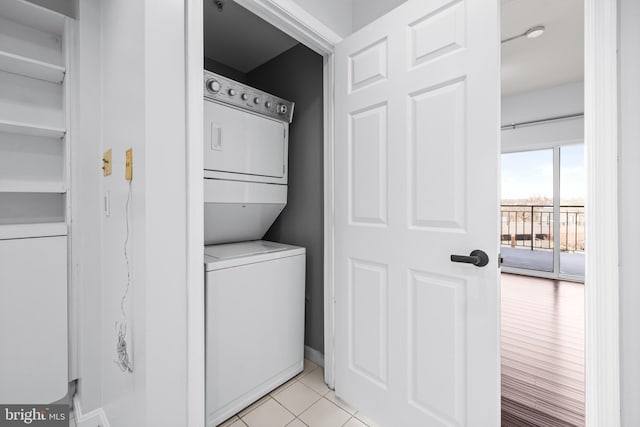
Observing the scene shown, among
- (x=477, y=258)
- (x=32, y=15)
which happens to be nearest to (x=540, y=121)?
(x=477, y=258)

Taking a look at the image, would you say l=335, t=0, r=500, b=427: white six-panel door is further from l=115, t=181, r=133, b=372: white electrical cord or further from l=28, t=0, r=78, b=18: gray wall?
l=28, t=0, r=78, b=18: gray wall

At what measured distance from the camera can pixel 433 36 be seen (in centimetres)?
124

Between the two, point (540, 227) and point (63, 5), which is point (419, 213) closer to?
point (63, 5)

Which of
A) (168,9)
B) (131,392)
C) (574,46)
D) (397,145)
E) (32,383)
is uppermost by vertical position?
(574,46)

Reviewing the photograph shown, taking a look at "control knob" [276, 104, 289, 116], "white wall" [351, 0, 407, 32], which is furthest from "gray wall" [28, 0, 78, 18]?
"white wall" [351, 0, 407, 32]

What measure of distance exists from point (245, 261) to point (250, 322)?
0.37 m

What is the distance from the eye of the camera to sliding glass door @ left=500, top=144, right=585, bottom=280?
4383 millimetres

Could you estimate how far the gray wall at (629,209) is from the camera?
→ 0.87 m

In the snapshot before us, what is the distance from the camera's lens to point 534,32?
2.82 m

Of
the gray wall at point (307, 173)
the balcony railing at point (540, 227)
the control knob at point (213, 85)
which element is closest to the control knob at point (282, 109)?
the gray wall at point (307, 173)

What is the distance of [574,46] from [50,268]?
5099 millimetres

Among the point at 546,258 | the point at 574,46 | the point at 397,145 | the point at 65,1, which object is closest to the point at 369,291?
the point at 397,145

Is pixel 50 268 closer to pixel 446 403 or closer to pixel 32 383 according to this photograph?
pixel 32 383

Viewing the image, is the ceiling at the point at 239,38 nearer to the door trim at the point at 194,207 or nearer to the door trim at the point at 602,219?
the door trim at the point at 194,207
